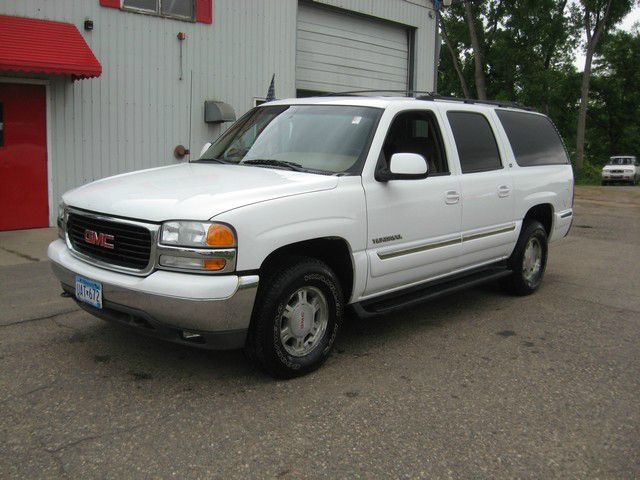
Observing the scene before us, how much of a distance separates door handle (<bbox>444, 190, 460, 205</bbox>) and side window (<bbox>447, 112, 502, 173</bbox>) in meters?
0.29

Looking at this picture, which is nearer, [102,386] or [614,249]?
[102,386]

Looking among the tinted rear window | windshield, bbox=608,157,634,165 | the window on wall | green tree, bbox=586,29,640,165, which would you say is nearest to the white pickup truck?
the tinted rear window

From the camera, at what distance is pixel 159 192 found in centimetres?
387

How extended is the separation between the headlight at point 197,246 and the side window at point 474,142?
255 cm

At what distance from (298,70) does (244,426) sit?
1133 cm

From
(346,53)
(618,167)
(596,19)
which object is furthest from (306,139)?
(596,19)

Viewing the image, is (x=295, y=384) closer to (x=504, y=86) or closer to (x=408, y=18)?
(x=408, y=18)

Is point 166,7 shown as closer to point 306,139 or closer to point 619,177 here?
point 306,139

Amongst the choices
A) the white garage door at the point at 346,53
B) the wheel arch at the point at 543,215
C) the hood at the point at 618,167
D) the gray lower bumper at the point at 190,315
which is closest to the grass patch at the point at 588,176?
the hood at the point at 618,167

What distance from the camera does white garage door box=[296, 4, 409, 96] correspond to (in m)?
13.8

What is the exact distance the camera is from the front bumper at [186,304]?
3477 mm

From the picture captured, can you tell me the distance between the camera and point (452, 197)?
509cm

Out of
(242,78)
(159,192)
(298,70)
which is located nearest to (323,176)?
(159,192)

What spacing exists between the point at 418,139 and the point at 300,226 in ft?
5.35
